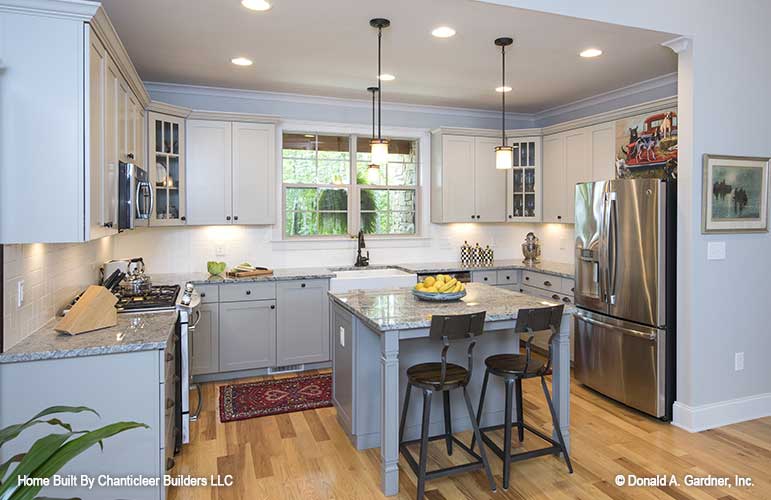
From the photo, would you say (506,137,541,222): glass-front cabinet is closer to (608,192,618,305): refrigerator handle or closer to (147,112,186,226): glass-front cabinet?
(608,192,618,305): refrigerator handle

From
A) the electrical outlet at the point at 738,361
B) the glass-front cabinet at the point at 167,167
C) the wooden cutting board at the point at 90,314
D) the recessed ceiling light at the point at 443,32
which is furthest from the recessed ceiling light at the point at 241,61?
the electrical outlet at the point at 738,361

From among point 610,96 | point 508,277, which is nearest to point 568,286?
point 508,277

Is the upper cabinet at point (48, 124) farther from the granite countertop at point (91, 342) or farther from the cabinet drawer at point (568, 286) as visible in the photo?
the cabinet drawer at point (568, 286)

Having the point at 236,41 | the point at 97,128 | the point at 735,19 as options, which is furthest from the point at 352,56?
the point at 735,19

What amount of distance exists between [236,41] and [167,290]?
185 centimetres

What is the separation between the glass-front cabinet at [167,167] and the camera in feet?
14.3

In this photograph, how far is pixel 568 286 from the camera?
4719 millimetres

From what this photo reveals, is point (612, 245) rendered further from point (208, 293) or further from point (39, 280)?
point (39, 280)

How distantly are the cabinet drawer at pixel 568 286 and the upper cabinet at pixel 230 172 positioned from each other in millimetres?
2820

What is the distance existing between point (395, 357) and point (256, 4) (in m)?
2.16

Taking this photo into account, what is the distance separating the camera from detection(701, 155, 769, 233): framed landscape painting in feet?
11.5

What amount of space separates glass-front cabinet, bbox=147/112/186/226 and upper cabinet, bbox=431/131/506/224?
260 cm

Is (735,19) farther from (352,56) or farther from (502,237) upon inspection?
(502,237)

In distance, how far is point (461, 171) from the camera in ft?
18.4
